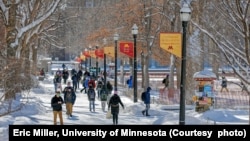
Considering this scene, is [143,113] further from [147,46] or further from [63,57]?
[63,57]

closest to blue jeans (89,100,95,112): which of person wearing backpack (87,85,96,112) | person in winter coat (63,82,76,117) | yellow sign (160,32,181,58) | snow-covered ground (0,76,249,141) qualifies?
person wearing backpack (87,85,96,112)

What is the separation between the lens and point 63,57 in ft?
371

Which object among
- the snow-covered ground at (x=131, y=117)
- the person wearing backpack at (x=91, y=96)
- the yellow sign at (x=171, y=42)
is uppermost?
the yellow sign at (x=171, y=42)

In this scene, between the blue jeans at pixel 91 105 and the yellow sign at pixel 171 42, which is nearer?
the yellow sign at pixel 171 42

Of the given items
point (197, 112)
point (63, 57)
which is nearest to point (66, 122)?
point (197, 112)

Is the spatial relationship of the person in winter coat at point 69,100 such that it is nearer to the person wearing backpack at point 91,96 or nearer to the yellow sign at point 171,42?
the person wearing backpack at point 91,96

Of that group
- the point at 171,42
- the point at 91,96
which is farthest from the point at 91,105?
the point at 171,42

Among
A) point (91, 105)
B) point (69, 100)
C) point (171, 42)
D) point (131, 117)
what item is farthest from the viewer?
point (91, 105)

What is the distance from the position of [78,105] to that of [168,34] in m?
11.1

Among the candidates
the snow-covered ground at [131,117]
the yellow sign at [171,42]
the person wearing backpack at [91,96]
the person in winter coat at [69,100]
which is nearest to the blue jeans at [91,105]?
the person wearing backpack at [91,96]

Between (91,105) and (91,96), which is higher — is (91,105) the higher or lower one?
the lower one

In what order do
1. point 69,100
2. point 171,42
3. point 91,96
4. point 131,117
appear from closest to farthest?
1. point 171,42
2. point 131,117
3. point 69,100
4. point 91,96

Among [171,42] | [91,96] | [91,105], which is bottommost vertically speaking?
[91,105]

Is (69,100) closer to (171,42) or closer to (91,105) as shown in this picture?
(91,105)
